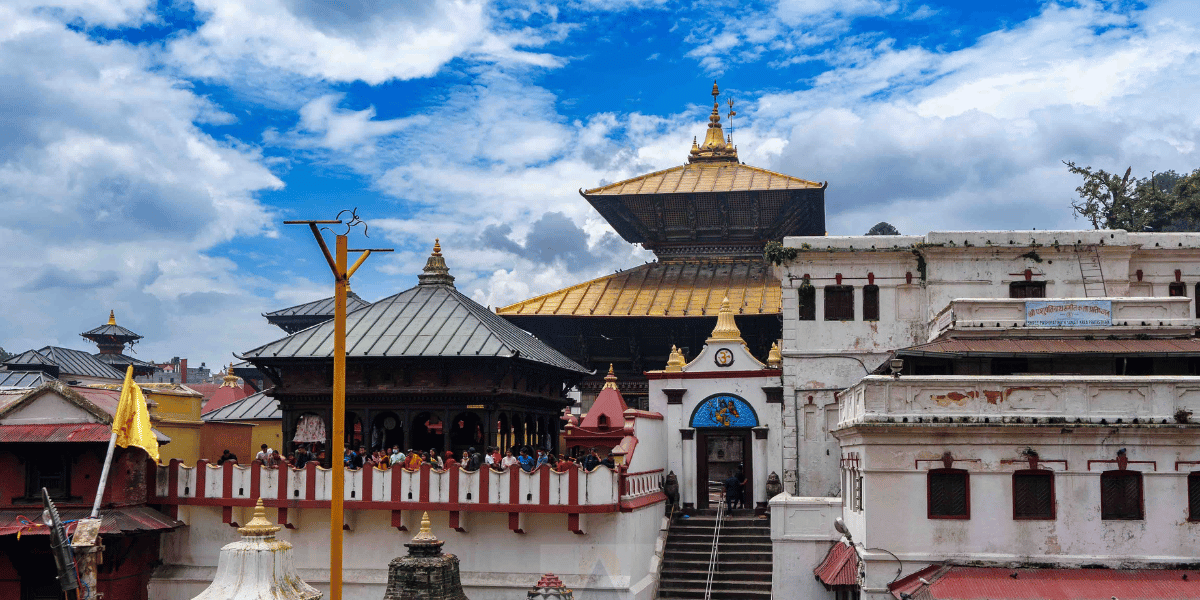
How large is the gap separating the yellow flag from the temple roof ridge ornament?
1248 inches

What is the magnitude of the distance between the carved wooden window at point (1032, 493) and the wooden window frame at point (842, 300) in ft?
40.7

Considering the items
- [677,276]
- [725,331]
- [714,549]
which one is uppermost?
[677,276]

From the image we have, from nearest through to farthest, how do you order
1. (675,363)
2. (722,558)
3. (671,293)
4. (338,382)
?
(338,382) < (722,558) < (675,363) < (671,293)

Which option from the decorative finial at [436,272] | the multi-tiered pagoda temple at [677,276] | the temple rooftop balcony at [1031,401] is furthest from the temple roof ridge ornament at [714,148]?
the temple rooftop balcony at [1031,401]

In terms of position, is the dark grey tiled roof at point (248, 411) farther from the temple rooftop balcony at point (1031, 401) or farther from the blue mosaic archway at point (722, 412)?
the temple rooftop balcony at point (1031, 401)

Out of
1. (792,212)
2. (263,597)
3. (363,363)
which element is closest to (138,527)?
(363,363)

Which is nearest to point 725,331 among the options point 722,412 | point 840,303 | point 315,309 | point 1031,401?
point 722,412

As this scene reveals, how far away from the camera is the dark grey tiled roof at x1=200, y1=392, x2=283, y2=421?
46219mm

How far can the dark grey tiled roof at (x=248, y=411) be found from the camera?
152 ft

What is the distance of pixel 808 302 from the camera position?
37375 mm

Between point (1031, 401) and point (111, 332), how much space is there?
68164mm

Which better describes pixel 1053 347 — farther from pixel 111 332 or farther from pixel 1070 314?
pixel 111 332

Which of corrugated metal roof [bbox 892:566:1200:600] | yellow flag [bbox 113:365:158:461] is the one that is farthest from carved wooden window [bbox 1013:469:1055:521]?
yellow flag [bbox 113:365:158:461]

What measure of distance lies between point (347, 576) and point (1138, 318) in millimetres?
22201
